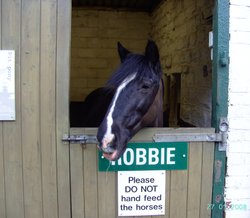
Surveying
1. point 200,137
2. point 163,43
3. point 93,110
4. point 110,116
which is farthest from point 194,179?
point 163,43

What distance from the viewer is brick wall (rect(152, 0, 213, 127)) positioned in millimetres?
3314

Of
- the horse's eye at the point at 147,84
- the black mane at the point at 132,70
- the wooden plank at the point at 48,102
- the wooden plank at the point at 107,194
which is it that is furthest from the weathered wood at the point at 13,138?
the horse's eye at the point at 147,84

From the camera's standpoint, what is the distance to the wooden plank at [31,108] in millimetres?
2139

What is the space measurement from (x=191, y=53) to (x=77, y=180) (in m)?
2.27

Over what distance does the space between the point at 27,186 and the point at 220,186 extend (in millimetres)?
1376

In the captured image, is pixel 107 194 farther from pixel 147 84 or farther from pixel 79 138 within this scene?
pixel 147 84

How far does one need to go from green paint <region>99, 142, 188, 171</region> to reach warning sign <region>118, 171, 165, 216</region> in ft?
0.17

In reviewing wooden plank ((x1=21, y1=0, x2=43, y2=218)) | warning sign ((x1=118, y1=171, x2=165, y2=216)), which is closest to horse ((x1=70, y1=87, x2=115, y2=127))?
wooden plank ((x1=21, y1=0, x2=43, y2=218))

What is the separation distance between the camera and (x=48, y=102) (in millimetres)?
2184

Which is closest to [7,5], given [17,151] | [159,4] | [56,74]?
[56,74]

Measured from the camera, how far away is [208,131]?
2.27 metres

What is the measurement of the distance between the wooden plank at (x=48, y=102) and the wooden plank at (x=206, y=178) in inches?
41.6

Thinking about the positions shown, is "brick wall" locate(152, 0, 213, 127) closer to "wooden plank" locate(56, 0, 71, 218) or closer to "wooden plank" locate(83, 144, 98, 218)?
"wooden plank" locate(83, 144, 98, 218)

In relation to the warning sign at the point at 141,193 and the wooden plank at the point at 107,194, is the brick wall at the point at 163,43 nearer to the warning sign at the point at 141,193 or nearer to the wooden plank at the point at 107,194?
the warning sign at the point at 141,193
